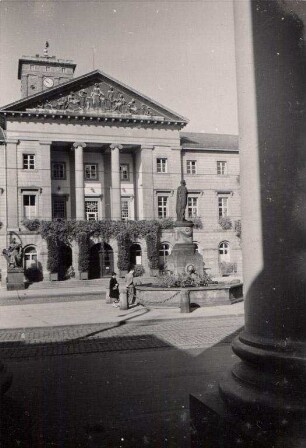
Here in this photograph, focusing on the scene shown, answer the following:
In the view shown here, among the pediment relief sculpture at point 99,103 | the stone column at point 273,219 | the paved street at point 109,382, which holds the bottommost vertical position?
the paved street at point 109,382

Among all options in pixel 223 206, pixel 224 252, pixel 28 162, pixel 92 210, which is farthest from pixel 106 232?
pixel 223 206

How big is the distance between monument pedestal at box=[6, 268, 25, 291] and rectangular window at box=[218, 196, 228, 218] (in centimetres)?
2206

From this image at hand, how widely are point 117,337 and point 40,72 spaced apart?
4938cm

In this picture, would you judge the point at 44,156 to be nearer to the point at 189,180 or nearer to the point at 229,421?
the point at 189,180

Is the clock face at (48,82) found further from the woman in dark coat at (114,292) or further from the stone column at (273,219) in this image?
the stone column at (273,219)

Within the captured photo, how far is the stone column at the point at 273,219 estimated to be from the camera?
9.13 ft

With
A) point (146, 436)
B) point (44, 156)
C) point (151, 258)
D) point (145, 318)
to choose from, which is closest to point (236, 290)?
point (145, 318)

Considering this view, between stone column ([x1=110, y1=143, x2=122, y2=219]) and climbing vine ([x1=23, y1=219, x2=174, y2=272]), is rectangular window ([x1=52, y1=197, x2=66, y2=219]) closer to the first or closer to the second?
climbing vine ([x1=23, y1=219, x2=174, y2=272])

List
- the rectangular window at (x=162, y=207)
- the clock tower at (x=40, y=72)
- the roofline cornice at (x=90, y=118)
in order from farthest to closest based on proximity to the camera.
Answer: the clock tower at (x=40, y=72), the rectangular window at (x=162, y=207), the roofline cornice at (x=90, y=118)

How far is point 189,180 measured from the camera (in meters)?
45.1

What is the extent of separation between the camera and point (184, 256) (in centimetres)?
1925

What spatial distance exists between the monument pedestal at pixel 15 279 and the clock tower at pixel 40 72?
27375 mm

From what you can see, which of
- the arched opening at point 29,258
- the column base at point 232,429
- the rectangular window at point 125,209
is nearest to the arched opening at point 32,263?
the arched opening at point 29,258

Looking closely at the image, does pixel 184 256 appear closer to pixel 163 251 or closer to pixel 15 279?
pixel 15 279
